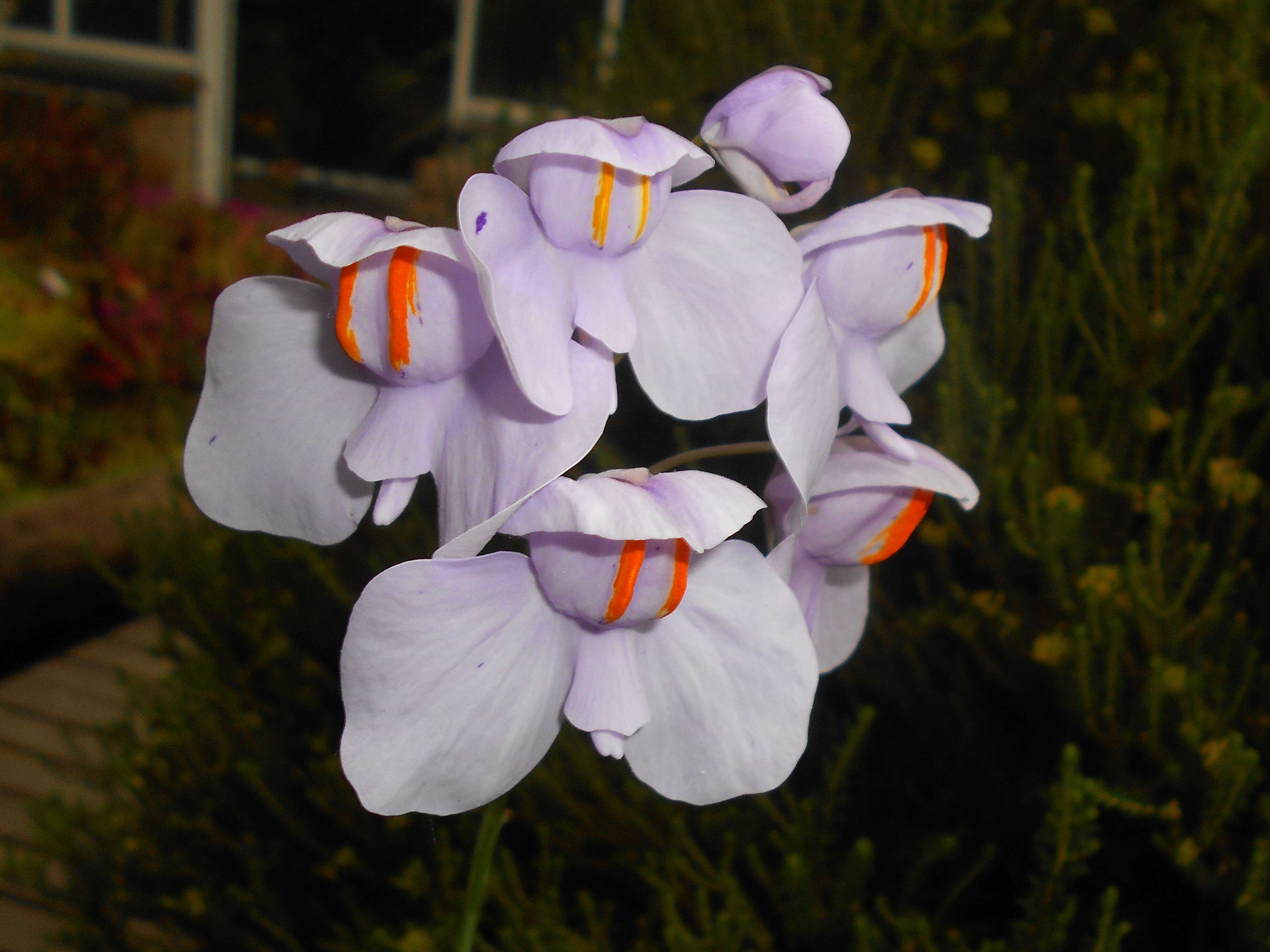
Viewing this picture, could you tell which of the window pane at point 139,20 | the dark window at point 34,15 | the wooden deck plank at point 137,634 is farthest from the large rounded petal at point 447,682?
the dark window at point 34,15

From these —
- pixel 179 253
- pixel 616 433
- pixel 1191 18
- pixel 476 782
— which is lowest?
pixel 179 253

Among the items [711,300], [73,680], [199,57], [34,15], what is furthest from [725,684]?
[34,15]

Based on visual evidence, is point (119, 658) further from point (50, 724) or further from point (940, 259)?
point (940, 259)

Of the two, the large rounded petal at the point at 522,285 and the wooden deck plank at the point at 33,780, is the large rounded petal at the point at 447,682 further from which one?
the wooden deck plank at the point at 33,780

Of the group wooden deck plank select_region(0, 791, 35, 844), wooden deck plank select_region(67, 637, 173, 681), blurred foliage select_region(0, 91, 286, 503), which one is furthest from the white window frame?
wooden deck plank select_region(0, 791, 35, 844)

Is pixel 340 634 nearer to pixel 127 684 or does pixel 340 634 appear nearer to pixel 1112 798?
pixel 127 684

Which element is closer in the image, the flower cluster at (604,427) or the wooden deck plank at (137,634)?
the flower cluster at (604,427)

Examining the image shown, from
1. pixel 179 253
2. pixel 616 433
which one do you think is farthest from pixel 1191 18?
pixel 179 253

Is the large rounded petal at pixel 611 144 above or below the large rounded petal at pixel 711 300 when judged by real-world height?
above
